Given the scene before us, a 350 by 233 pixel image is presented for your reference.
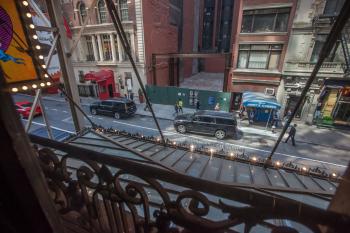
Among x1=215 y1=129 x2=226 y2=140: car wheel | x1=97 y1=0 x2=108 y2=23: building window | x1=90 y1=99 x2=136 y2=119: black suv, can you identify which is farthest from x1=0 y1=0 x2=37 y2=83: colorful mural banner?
x1=97 y1=0 x2=108 y2=23: building window

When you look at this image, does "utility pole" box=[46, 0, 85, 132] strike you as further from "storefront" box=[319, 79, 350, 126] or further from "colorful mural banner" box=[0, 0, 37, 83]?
"storefront" box=[319, 79, 350, 126]

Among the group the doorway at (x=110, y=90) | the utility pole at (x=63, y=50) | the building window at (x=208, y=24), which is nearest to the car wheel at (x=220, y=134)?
the utility pole at (x=63, y=50)

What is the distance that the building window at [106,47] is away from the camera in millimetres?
19312

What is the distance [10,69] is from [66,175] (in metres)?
3.27

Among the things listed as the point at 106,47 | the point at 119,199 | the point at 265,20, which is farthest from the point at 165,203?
the point at 106,47

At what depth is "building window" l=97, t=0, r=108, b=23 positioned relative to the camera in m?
18.0

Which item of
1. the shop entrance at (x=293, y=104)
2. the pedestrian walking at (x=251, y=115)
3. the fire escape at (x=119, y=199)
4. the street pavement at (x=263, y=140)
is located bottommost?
the street pavement at (x=263, y=140)

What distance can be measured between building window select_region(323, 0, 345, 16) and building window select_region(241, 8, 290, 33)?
2372mm

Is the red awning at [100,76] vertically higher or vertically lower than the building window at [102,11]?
lower

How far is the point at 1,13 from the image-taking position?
3.03 meters

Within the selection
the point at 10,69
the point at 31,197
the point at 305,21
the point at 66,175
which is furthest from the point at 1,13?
the point at 305,21

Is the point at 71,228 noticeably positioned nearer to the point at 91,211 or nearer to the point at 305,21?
the point at 91,211

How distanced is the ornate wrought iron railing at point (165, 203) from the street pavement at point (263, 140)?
378 inches

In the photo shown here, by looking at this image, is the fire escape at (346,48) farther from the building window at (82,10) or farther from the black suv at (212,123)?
the building window at (82,10)
